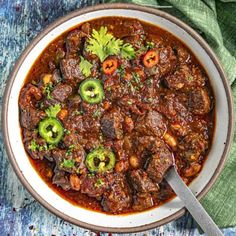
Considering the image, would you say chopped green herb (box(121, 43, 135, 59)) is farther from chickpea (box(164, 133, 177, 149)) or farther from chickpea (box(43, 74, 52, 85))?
chickpea (box(164, 133, 177, 149))

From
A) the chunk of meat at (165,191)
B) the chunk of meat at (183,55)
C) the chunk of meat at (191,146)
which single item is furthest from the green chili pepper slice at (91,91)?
the chunk of meat at (165,191)

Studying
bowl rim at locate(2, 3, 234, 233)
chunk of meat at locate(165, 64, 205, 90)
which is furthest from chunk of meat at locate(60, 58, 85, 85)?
chunk of meat at locate(165, 64, 205, 90)

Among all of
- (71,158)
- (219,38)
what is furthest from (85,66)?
(219,38)

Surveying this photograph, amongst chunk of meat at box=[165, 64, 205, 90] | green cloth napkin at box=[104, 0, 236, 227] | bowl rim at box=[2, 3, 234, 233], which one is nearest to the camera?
bowl rim at box=[2, 3, 234, 233]

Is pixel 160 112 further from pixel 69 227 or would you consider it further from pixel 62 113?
pixel 69 227

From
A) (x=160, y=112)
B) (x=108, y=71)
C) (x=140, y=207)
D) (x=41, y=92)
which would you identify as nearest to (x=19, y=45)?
(x=41, y=92)

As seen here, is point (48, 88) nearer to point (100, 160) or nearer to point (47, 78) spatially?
point (47, 78)
